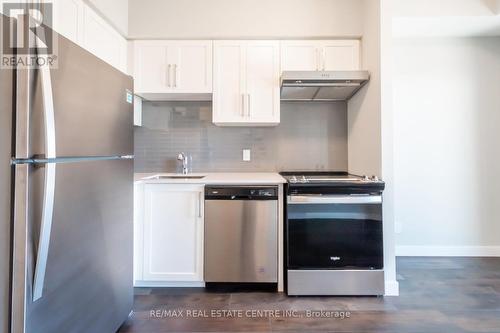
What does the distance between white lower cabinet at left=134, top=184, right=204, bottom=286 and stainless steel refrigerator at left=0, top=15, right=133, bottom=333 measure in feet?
1.88

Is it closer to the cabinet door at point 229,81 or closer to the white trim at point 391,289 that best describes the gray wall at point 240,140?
the cabinet door at point 229,81

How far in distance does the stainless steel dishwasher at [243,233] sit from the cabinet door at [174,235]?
0.12m

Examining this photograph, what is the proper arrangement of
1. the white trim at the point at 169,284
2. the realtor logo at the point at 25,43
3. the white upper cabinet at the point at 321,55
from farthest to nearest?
the white upper cabinet at the point at 321,55 → the white trim at the point at 169,284 → the realtor logo at the point at 25,43

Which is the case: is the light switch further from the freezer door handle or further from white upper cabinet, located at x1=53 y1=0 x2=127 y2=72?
the freezer door handle

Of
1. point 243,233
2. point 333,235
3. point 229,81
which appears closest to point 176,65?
point 229,81

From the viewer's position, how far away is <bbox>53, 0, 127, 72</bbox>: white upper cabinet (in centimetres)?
166

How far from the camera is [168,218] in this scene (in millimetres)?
2107

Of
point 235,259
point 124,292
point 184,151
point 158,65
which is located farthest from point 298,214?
point 158,65

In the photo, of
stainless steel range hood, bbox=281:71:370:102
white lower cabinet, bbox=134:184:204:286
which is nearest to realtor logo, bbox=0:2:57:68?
white lower cabinet, bbox=134:184:204:286

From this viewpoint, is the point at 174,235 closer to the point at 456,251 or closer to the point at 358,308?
the point at 358,308

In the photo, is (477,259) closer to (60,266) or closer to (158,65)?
(60,266)

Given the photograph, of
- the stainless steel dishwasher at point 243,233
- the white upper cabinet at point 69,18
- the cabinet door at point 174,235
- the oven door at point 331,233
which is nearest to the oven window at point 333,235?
the oven door at point 331,233

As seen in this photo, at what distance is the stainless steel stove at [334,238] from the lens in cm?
200

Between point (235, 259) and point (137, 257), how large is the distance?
2.60 feet
